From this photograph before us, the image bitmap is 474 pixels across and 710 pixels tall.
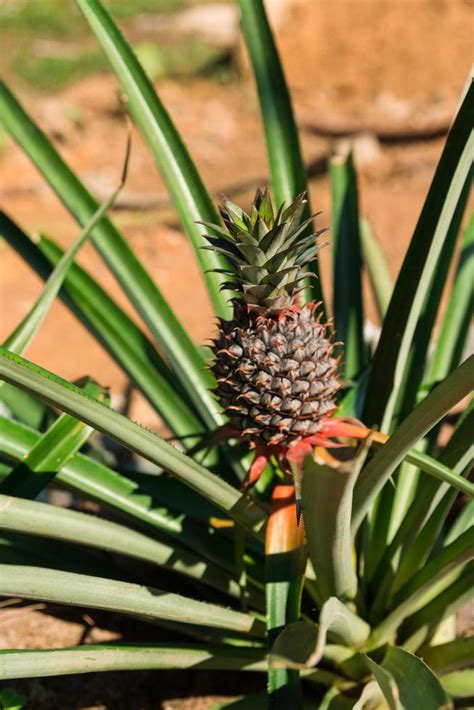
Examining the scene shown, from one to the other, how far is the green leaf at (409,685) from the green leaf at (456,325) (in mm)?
724

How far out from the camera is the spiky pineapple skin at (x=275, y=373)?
4.40 feet

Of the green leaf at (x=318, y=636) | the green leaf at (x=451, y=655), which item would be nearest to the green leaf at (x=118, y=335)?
the green leaf at (x=318, y=636)

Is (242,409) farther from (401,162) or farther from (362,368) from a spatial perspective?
(401,162)

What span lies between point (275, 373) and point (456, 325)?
0.68 m

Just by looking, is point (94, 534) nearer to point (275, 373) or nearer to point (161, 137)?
point (275, 373)

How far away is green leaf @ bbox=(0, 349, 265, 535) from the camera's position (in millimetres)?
983

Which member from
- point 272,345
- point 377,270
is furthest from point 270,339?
point 377,270

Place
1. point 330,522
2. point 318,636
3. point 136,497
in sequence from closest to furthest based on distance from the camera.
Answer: point 318,636 < point 330,522 < point 136,497

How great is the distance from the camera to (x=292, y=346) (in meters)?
1.35

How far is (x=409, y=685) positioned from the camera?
120cm

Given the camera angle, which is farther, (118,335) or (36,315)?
(118,335)

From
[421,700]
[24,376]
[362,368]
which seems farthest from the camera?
[362,368]

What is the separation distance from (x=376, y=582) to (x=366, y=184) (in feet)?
12.0

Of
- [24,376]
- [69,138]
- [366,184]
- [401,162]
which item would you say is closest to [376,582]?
[24,376]
